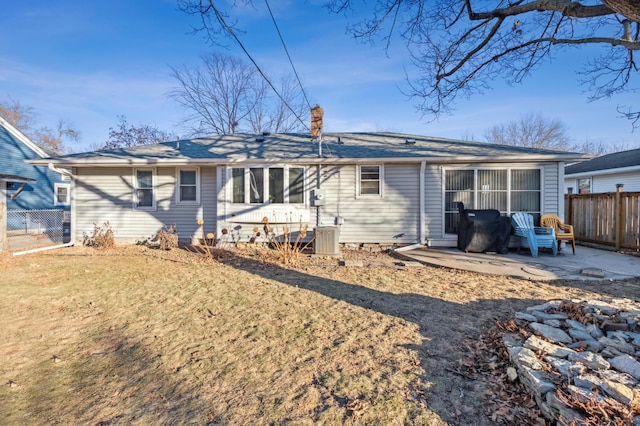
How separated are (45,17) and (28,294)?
6.82 meters

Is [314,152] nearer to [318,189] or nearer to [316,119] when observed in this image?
[318,189]

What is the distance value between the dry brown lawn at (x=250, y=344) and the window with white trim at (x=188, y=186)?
12.2 feet

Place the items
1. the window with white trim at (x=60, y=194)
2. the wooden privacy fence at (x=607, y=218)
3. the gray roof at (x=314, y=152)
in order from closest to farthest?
1. the wooden privacy fence at (x=607, y=218)
2. the gray roof at (x=314, y=152)
3. the window with white trim at (x=60, y=194)

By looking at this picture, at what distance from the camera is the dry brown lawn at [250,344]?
87.1 inches

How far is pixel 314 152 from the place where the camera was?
9391 millimetres

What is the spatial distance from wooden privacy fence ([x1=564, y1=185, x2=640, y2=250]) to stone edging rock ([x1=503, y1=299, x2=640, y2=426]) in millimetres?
5921

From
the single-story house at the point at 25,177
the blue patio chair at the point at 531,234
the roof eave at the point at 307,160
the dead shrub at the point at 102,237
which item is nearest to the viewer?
the blue patio chair at the point at 531,234

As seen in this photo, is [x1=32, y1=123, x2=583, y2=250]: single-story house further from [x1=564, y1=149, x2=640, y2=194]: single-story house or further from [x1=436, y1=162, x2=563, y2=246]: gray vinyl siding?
[x1=564, y1=149, x2=640, y2=194]: single-story house

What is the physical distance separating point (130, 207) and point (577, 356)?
1090 cm

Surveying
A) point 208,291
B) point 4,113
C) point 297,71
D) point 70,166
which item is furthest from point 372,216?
point 4,113

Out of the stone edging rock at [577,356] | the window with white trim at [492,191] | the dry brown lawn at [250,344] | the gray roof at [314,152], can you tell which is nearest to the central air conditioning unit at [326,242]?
the dry brown lawn at [250,344]

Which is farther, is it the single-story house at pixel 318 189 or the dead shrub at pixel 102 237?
the dead shrub at pixel 102 237

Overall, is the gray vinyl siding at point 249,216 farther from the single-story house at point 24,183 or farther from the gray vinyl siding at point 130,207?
the single-story house at point 24,183

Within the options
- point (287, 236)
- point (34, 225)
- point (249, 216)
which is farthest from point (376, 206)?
point (34, 225)
